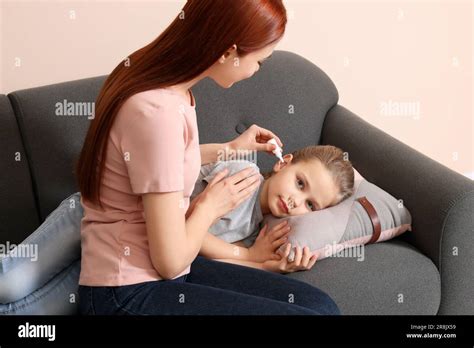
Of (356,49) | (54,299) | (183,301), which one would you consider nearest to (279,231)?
(183,301)

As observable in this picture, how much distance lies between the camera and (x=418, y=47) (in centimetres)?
303

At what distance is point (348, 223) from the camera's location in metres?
2.05

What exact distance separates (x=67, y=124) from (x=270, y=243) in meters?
0.73

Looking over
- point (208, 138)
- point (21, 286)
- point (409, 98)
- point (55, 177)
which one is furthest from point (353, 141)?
point (21, 286)

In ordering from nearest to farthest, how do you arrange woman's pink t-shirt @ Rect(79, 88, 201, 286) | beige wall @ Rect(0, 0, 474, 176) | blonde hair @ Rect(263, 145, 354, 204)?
1. woman's pink t-shirt @ Rect(79, 88, 201, 286)
2. blonde hair @ Rect(263, 145, 354, 204)
3. beige wall @ Rect(0, 0, 474, 176)

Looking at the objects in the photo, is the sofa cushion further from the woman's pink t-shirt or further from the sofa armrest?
the woman's pink t-shirt

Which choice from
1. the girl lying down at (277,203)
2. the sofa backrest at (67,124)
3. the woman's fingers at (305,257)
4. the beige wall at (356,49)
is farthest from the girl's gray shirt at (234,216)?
the beige wall at (356,49)

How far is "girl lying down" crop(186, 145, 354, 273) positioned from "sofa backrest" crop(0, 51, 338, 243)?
302 mm

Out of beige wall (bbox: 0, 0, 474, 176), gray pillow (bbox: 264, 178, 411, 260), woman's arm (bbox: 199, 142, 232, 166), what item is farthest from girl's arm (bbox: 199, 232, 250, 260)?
beige wall (bbox: 0, 0, 474, 176)

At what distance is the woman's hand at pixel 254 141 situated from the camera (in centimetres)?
206

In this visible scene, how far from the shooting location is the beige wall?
2.42 meters

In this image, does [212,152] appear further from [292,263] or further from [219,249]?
[292,263]

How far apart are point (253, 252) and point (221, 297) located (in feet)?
1.54

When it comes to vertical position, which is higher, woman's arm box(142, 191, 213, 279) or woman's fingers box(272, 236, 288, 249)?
woman's arm box(142, 191, 213, 279)
